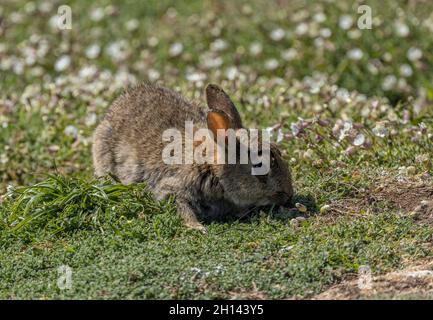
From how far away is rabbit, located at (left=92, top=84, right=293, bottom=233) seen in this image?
7.13 metres

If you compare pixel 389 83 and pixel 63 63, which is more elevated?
pixel 63 63

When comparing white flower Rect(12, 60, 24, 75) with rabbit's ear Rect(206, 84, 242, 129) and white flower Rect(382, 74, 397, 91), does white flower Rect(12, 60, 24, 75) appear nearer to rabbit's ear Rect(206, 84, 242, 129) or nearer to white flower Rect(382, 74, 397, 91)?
white flower Rect(382, 74, 397, 91)

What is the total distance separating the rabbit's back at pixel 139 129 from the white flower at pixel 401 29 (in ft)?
15.7

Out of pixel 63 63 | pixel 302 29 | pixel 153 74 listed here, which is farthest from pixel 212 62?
pixel 63 63

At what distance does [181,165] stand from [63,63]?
5.54 meters

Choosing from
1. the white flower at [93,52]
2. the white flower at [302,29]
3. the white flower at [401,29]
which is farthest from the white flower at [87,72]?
the white flower at [401,29]

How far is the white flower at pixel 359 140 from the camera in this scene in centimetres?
805

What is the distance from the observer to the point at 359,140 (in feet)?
26.5

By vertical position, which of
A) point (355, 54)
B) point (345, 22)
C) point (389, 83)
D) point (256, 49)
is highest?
point (345, 22)

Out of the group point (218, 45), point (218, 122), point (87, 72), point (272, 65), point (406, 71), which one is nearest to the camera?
point (218, 122)

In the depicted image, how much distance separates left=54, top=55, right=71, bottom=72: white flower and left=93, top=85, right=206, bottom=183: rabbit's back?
164 inches

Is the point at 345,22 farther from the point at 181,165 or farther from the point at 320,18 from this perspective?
the point at 181,165

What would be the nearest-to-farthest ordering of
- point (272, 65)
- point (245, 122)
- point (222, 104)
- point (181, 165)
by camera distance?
point (222, 104), point (181, 165), point (245, 122), point (272, 65)
